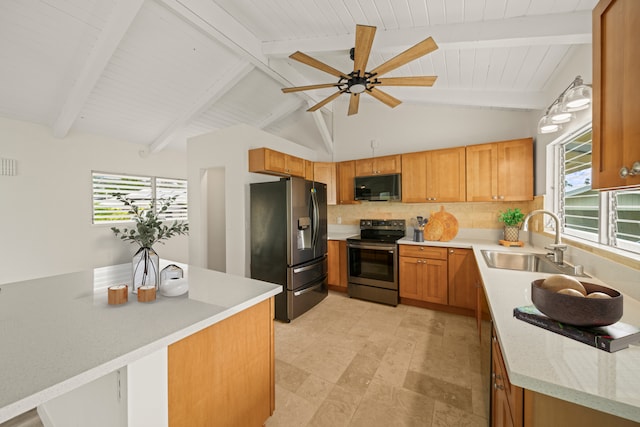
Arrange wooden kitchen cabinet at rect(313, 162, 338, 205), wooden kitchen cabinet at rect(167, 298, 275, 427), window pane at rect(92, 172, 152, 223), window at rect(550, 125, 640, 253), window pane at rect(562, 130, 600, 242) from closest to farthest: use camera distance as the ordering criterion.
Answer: wooden kitchen cabinet at rect(167, 298, 275, 427)
window at rect(550, 125, 640, 253)
window pane at rect(562, 130, 600, 242)
window pane at rect(92, 172, 152, 223)
wooden kitchen cabinet at rect(313, 162, 338, 205)

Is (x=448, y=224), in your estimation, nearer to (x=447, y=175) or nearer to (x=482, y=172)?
(x=447, y=175)

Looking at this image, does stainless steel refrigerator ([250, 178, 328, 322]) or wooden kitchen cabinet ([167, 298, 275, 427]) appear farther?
stainless steel refrigerator ([250, 178, 328, 322])

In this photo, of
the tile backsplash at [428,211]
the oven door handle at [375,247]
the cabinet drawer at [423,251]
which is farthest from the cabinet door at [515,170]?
the oven door handle at [375,247]

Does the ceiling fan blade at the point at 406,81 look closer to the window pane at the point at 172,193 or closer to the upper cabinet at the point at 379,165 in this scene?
the upper cabinet at the point at 379,165

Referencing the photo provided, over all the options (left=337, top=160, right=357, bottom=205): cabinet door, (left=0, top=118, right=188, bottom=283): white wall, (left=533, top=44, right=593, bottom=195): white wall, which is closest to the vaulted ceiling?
(left=533, top=44, right=593, bottom=195): white wall

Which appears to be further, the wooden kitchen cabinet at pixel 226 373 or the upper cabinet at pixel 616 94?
the wooden kitchen cabinet at pixel 226 373

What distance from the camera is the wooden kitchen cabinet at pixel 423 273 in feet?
10.4

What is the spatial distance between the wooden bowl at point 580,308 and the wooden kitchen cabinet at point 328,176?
3.52 metres

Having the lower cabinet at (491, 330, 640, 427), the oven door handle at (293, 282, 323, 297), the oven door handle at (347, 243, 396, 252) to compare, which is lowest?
the oven door handle at (293, 282, 323, 297)

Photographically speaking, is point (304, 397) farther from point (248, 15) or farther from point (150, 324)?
point (248, 15)

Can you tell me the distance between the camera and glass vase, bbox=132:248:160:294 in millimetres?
1362

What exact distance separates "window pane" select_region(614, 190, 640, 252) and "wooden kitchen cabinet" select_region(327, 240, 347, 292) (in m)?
2.80

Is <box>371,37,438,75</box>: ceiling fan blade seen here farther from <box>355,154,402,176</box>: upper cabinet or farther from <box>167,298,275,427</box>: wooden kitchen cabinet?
<box>167,298,275,427</box>: wooden kitchen cabinet

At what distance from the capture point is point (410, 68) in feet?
9.19
